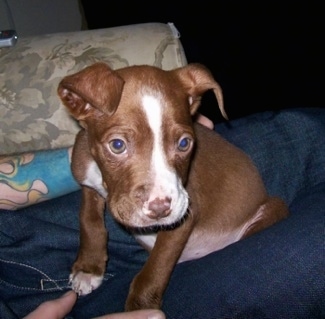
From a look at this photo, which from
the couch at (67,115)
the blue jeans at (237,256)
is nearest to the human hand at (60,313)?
the blue jeans at (237,256)

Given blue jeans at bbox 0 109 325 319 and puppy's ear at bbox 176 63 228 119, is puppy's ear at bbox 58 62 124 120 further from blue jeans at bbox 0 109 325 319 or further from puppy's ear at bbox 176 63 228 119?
blue jeans at bbox 0 109 325 319

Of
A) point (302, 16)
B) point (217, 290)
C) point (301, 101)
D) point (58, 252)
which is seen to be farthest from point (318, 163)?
point (302, 16)

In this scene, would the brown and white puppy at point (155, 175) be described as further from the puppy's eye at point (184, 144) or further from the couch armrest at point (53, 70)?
the couch armrest at point (53, 70)

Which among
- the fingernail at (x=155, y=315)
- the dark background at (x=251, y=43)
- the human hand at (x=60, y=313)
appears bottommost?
the dark background at (x=251, y=43)

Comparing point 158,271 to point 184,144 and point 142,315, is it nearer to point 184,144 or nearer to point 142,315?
point 142,315

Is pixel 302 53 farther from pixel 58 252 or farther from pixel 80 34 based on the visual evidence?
pixel 58 252

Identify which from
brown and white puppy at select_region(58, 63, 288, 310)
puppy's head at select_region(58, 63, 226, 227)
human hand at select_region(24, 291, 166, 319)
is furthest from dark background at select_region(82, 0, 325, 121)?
human hand at select_region(24, 291, 166, 319)
